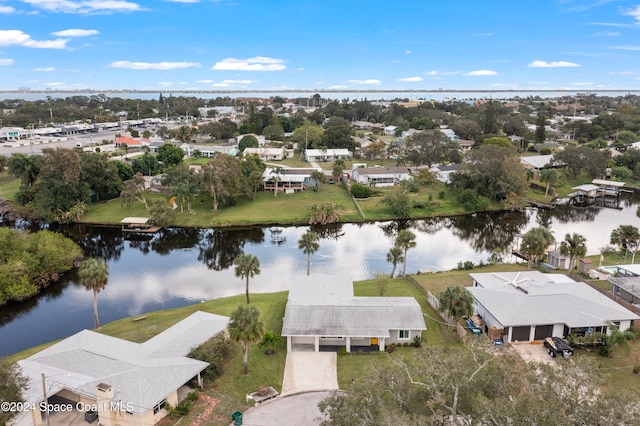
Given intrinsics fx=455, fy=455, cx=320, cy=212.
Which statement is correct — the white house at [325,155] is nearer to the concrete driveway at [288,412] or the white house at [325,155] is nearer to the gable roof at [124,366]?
the gable roof at [124,366]

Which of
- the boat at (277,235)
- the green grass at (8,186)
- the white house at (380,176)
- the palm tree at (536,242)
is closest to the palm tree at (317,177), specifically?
the white house at (380,176)

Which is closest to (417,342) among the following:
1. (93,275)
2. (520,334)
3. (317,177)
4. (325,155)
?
(520,334)

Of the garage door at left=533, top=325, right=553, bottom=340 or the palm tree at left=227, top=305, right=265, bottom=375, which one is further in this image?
the garage door at left=533, top=325, right=553, bottom=340

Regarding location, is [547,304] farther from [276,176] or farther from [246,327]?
[276,176]

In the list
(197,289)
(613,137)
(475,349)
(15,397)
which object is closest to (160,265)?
(197,289)

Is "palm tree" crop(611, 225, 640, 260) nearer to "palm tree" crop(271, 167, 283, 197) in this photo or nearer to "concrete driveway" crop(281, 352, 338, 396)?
"concrete driveway" crop(281, 352, 338, 396)

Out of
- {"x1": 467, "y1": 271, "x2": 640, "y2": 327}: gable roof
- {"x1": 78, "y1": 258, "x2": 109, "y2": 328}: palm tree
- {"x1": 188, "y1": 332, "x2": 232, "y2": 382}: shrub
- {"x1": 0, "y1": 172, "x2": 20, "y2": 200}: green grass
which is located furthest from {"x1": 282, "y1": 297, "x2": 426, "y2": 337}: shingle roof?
{"x1": 0, "y1": 172, "x2": 20, "y2": 200}: green grass
